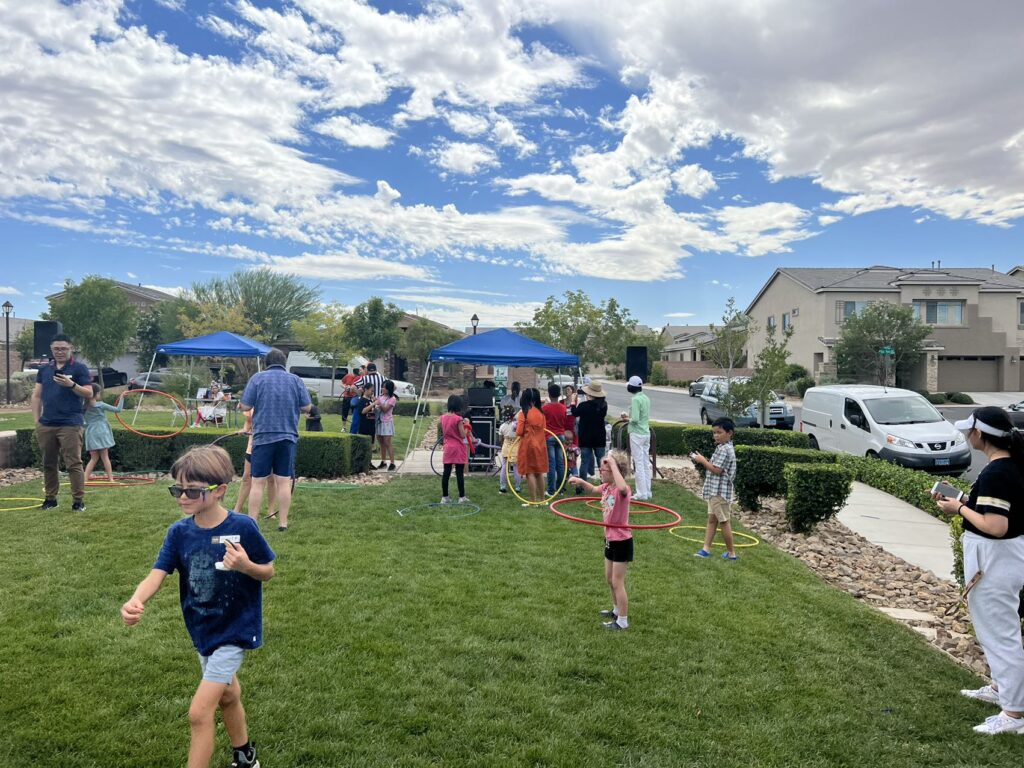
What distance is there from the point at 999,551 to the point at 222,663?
3853 mm

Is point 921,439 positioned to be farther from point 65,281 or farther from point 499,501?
point 65,281

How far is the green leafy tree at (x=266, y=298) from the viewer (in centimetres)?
4347

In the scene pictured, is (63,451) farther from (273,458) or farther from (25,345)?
(25,345)

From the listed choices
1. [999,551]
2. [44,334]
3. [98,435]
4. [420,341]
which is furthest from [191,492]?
[420,341]

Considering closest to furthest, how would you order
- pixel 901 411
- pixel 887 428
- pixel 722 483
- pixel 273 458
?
pixel 722 483
pixel 273 458
pixel 887 428
pixel 901 411

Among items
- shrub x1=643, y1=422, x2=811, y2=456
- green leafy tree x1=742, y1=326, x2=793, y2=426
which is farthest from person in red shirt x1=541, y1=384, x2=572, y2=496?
green leafy tree x1=742, y1=326, x2=793, y2=426

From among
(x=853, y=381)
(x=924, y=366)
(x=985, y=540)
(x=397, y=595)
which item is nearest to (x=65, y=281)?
(x=397, y=595)

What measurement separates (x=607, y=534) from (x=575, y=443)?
244 inches

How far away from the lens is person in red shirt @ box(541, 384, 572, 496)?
9.87 meters

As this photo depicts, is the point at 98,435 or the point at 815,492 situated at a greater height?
the point at 98,435

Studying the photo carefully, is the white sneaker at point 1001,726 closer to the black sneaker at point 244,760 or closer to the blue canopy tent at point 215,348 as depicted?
the black sneaker at point 244,760

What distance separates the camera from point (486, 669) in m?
3.90

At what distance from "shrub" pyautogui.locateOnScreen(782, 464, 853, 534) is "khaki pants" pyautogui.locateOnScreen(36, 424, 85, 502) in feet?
27.3

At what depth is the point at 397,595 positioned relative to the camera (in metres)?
5.08
